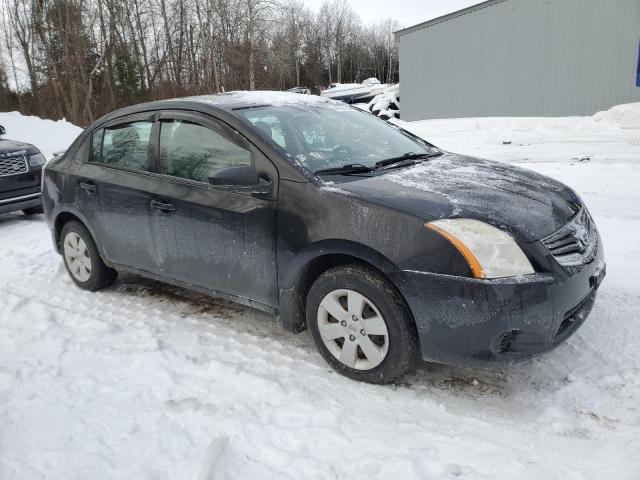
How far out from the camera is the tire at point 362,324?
2760mm

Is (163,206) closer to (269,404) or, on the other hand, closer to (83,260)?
(83,260)

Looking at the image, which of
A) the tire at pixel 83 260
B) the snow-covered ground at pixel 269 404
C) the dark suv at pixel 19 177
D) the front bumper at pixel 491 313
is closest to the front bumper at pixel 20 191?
the dark suv at pixel 19 177

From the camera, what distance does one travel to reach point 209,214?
136 inches

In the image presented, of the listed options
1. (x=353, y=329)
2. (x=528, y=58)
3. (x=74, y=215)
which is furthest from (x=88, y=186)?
(x=528, y=58)

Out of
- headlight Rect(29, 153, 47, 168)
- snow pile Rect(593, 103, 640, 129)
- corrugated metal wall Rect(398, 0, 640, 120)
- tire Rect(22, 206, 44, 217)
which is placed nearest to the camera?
headlight Rect(29, 153, 47, 168)

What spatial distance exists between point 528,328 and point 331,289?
1.03 m

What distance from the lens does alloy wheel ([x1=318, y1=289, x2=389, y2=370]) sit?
2848mm

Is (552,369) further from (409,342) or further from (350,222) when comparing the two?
(350,222)

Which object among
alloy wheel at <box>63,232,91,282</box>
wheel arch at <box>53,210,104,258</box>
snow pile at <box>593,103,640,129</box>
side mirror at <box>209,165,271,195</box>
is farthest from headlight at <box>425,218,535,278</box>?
snow pile at <box>593,103,640,129</box>

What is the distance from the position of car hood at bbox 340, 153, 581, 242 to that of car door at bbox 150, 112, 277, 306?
0.65 m

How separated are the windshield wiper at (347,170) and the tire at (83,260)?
2.42 metres

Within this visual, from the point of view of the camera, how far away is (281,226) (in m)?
3.10

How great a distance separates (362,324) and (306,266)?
1.55 ft

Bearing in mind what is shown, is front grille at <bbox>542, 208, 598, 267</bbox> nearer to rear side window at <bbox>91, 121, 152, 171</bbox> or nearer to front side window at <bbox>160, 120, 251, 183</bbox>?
front side window at <bbox>160, 120, 251, 183</bbox>
